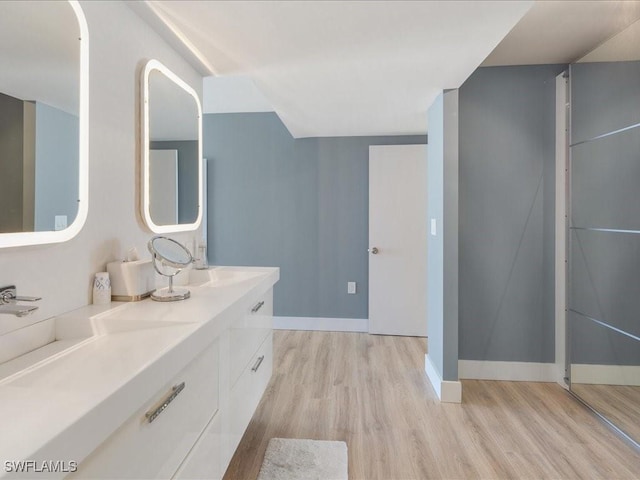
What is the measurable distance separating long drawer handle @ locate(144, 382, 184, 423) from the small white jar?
0.56 m

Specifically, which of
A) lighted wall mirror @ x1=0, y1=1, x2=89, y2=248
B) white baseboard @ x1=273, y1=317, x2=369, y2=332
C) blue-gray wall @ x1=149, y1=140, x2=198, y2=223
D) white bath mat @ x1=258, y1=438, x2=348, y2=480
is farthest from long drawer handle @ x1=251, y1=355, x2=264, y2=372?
white baseboard @ x1=273, y1=317, x2=369, y2=332

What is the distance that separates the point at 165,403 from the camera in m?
0.87

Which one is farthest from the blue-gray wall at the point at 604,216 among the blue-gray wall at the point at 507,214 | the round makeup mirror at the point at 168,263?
the round makeup mirror at the point at 168,263

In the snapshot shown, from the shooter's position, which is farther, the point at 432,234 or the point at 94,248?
the point at 432,234

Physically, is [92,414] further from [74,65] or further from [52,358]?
[74,65]

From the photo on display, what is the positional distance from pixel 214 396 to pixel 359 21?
167 centimetres

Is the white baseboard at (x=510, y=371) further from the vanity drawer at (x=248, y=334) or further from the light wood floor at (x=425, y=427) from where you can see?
the vanity drawer at (x=248, y=334)

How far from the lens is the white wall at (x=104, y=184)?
1037 millimetres

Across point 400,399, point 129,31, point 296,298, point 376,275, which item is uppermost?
point 129,31

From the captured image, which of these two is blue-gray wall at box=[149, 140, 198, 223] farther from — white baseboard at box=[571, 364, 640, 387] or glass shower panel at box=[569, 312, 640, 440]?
white baseboard at box=[571, 364, 640, 387]

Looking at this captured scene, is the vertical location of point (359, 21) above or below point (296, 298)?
above

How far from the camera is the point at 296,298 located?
3885 millimetres

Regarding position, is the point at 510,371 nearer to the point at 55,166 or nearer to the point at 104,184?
the point at 104,184

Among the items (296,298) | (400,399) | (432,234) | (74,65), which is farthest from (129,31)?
(296,298)
